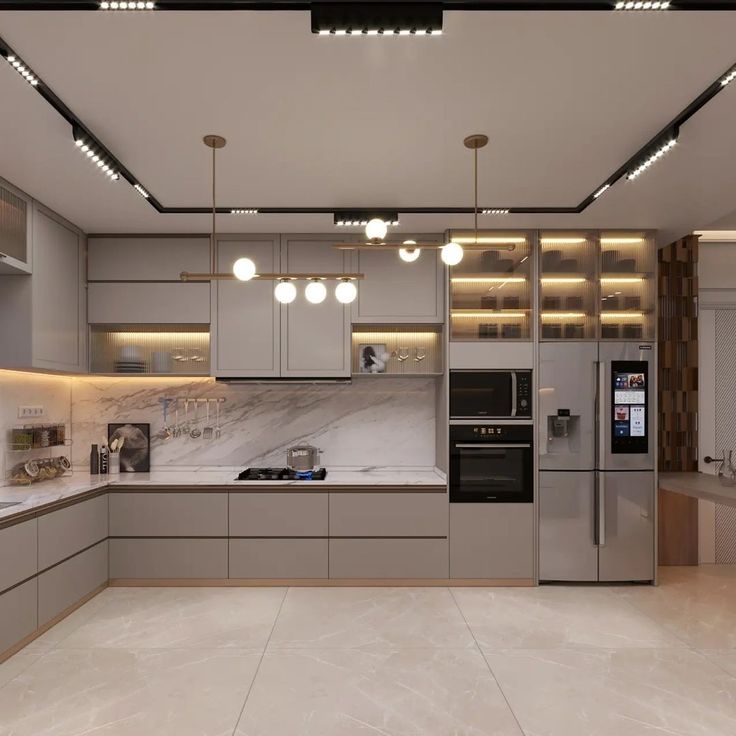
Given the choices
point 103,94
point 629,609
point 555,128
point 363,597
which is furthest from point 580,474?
point 103,94

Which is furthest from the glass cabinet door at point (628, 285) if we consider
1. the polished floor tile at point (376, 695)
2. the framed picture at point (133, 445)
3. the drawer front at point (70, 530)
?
the drawer front at point (70, 530)

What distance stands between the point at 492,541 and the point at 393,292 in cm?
199

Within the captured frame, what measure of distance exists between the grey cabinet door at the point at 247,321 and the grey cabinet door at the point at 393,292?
25.6 inches

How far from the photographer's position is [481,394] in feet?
14.6

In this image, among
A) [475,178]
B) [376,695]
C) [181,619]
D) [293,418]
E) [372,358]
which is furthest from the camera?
[293,418]

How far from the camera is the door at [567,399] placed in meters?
4.43

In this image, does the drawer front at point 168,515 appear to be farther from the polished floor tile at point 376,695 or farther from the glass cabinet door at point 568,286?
the glass cabinet door at point 568,286

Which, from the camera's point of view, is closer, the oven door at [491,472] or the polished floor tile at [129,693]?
the polished floor tile at [129,693]

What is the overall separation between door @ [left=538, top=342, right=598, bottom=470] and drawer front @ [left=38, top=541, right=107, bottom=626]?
10.6 feet

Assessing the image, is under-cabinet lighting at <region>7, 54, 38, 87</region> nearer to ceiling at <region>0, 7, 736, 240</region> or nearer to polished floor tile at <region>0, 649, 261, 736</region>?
ceiling at <region>0, 7, 736, 240</region>

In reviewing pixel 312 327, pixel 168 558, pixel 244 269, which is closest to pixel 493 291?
pixel 312 327

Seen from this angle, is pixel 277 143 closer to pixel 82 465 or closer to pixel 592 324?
pixel 592 324


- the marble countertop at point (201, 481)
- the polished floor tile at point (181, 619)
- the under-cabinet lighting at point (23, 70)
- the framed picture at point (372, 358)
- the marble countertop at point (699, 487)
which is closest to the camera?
the under-cabinet lighting at point (23, 70)

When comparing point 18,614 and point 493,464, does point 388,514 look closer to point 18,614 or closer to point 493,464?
point 493,464
